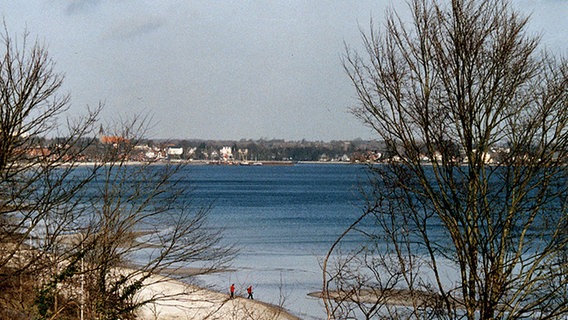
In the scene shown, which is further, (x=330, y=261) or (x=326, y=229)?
(x=326, y=229)

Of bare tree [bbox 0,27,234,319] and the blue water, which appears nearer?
bare tree [bbox 0,27,234,319]

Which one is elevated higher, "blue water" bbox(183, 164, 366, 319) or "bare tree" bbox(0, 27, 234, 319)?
"bare tree" bbox(0, 27, 234, 319)

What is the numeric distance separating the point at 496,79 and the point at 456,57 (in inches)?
28.6

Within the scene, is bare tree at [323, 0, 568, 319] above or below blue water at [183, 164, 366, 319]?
above

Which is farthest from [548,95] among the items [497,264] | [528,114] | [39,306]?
[39,306]

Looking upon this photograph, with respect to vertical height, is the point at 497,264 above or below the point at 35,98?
below

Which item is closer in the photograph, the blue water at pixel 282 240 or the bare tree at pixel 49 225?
the bare tree at pixel 49 225

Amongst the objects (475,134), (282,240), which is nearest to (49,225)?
(475,134)

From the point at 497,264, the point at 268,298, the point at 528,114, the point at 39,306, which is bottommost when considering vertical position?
the point at 268,298

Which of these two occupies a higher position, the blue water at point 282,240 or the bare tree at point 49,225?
the bare tree at point 49,225

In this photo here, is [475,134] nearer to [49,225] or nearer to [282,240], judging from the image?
[49,225]

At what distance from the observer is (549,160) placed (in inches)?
476

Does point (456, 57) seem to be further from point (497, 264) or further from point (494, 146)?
point (497, 264)

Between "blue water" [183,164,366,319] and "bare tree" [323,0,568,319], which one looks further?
"blue water" [183,164,366,319]
